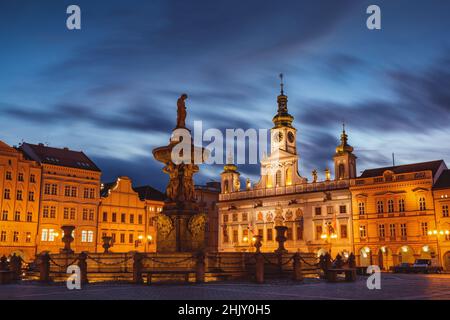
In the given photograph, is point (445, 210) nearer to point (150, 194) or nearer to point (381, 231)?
point (381, 231)

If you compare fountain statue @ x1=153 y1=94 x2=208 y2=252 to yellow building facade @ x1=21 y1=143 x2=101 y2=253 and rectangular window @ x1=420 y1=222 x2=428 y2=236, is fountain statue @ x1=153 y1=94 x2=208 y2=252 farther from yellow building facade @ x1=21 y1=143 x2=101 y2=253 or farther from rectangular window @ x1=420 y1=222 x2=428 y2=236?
rectangular window @ x1=420 y1=222 x2=428 y2=236

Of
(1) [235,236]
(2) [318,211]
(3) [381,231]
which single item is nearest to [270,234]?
(1) [235,236]

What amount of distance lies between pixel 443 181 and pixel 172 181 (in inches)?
1486

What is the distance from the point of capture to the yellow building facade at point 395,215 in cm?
5228

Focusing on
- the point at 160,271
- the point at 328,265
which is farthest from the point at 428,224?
the point at 160,271

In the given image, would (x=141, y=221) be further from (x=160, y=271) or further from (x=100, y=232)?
(x=160, y=271)

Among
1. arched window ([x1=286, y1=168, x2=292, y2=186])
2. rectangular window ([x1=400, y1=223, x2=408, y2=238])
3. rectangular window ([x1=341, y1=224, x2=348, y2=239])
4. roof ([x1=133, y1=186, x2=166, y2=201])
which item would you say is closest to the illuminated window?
rectangular window ([x1=400, y1=223, x2=408, y2=238])

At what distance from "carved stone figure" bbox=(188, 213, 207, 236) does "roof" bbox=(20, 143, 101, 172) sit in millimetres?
37006

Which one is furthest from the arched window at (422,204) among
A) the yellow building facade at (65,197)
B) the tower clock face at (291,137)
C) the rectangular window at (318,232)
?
the yellow building facade at (65,197)

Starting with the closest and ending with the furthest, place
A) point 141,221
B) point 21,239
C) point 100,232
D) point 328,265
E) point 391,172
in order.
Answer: point 328,265 < point 21,239 < point 391,172 < point 100,232 < point 141,221

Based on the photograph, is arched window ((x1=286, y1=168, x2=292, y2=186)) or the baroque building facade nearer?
the baroque building facade

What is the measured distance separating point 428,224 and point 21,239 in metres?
Answer: 41.1

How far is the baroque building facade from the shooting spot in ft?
195
